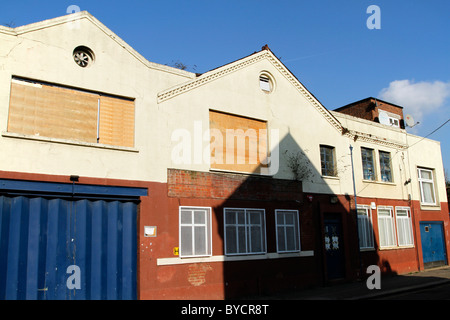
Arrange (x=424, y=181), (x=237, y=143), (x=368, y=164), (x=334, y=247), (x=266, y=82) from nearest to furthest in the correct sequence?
(x=237, y=143)
(x=266, y=82)
(x=334, y=247)
(x=368, y=164)
(x=424, y=181)

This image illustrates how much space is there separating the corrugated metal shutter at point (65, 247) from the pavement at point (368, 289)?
5063 millimetres

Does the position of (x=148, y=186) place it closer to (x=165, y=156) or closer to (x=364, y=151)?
(x=165, y=156)

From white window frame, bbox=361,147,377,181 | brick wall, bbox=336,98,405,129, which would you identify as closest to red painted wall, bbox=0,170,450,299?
white window frame, bbox=361,147,377,181

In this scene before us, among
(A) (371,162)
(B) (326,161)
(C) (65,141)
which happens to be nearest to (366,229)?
(A) (371,162)

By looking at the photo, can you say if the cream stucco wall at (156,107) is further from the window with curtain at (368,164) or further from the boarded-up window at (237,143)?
the window with curtain at (368,164)

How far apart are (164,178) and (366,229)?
10450 mm

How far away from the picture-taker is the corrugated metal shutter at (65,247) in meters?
9.93

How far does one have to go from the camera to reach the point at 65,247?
1055 cm

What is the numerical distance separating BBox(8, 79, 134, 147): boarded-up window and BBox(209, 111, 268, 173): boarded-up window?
10.3ft

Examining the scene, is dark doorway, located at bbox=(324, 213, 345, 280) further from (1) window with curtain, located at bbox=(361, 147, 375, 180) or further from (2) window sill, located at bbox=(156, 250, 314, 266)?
(1) window with curtain, located at bbox=(361, 147, 375, 180)

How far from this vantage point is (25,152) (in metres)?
10.3

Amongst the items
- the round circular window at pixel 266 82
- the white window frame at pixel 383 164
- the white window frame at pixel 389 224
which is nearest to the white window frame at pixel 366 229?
the white window frame at pixel 389 224

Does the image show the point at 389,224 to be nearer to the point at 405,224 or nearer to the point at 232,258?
the point at 405,224

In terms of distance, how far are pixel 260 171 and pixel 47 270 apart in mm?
7997
